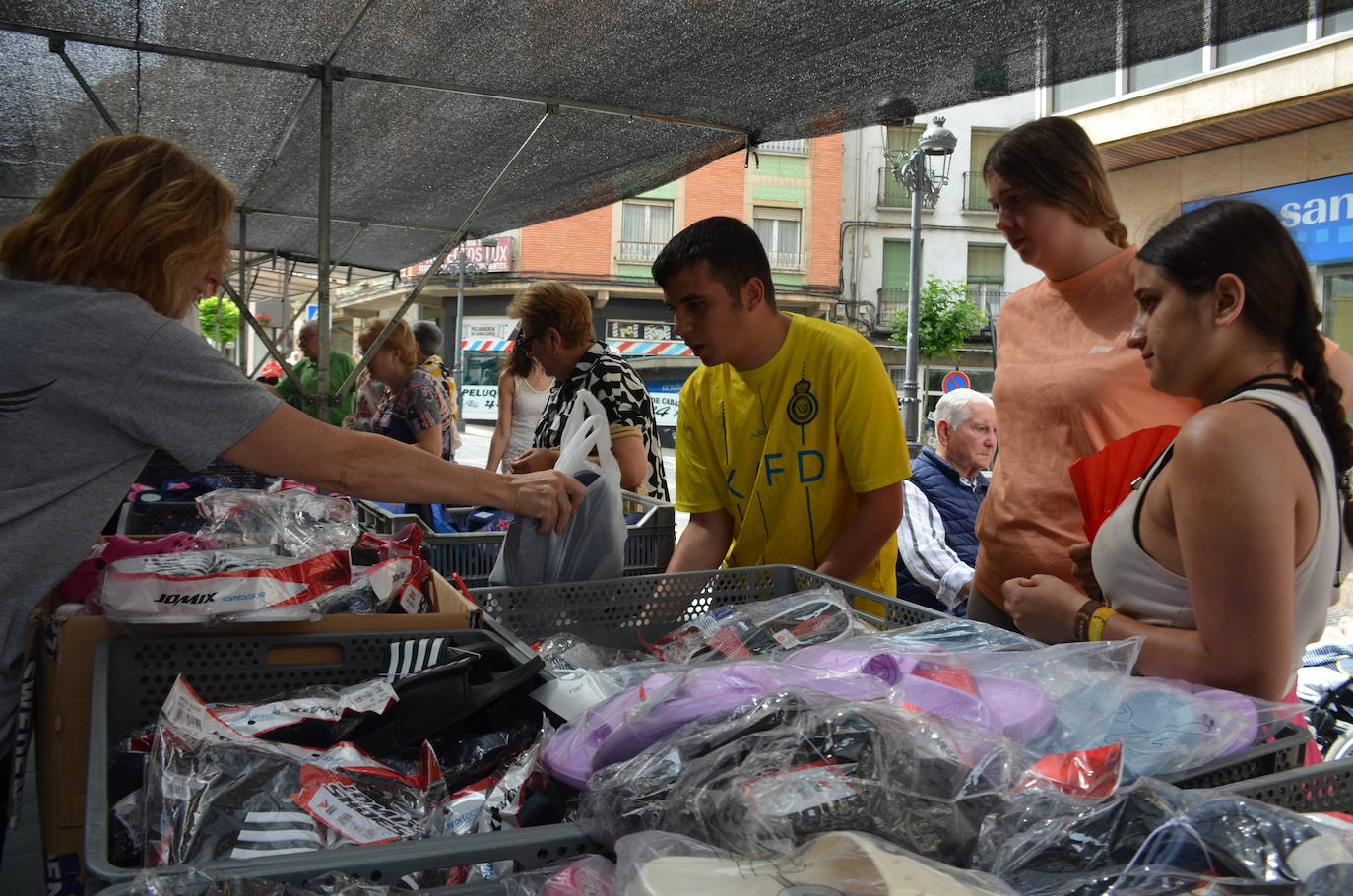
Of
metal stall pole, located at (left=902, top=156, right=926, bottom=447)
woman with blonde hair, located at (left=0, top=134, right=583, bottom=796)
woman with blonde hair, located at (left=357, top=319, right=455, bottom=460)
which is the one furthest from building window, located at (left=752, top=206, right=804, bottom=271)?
woman with blonde hair, located at (left=0, top=134, right=583, bottom=796)

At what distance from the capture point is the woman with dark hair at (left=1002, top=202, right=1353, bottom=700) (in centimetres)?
135

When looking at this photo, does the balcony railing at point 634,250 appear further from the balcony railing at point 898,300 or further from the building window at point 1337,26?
the building window at point 1337,26

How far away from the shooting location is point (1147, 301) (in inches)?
64.2

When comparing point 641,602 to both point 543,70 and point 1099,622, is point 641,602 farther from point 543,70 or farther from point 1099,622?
point 543,70

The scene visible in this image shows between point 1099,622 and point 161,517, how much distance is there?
3456 millimetres

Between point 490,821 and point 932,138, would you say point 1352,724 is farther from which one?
point 932,138

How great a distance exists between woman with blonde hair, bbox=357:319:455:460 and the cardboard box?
358 cm

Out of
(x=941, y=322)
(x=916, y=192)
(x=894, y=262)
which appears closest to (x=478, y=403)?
(x=941, y=322)

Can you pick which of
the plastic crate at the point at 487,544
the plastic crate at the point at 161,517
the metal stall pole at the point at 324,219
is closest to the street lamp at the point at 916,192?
the metal stall pole at the point at 324,219

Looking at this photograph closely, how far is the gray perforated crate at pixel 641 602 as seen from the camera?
2023 millimetres

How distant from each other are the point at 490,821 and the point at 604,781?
22cm

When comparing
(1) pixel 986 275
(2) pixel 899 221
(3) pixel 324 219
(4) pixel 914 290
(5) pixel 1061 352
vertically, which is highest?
(2) pixel 899 221

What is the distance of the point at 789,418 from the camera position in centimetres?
249

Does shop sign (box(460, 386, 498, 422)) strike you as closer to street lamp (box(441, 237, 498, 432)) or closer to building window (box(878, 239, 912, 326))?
street lamp (box(441, 237, 498, 432))
